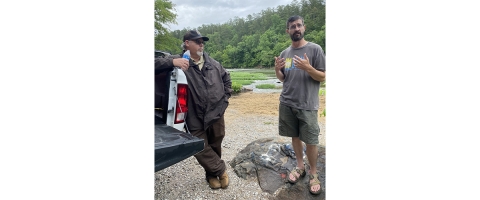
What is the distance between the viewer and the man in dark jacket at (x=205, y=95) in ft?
5.67

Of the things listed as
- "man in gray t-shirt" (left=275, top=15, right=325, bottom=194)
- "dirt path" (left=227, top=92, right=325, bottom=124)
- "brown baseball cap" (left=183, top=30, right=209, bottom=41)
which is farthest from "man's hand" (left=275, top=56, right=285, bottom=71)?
"brown baseball cap" (left=183, top=30, right=209, bottom=41)

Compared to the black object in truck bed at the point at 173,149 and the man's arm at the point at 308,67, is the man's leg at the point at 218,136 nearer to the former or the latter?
the black object in truck bed at the point at 173,149

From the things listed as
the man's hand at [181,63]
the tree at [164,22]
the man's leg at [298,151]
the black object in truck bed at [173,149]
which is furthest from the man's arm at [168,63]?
the man's leg at [298,151]

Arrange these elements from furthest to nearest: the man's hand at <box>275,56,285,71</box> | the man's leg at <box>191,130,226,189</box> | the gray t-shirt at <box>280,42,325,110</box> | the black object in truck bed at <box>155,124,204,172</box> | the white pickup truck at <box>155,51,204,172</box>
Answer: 1. the man's leg at <box>191,130,226,189</box>
2. the man's hand at <box>275,56,285,71</box>
3. the gray t-shirt at <box>280,42,325,110</box>
4. the white pickup truck at <box>155,51,204,172</box>
5. the black object in truck bed at <box>155,124,204,172</box>

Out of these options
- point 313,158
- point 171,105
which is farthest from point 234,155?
point 171,105

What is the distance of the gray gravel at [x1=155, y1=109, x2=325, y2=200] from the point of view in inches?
72.4

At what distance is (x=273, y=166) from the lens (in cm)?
205

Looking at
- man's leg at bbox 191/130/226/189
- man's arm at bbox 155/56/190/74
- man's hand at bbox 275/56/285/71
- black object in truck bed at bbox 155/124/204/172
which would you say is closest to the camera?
black object in truck bed at bbox 155/124/204/172

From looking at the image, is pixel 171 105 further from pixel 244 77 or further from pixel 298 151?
pixel 298 151

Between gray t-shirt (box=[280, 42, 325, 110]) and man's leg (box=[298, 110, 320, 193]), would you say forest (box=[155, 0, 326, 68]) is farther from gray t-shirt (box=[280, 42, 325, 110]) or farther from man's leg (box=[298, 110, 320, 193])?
man's leg (box=[298, 110, 320, 193])

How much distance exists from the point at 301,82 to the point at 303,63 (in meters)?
0.16

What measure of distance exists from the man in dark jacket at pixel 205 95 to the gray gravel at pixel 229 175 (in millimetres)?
101

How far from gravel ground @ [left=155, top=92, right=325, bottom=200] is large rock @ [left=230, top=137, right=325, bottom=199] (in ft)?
0.19

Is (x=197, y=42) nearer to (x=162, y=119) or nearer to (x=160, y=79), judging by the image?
(x=160, y=79)
